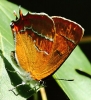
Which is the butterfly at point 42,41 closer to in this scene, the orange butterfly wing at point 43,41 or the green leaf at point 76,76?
the orange butterfly wing at point 43,41

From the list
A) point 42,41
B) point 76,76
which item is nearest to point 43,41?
point 42,41

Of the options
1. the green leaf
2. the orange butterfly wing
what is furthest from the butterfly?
the green leaf

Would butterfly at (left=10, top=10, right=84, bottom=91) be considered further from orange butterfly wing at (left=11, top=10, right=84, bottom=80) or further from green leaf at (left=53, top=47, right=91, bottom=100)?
green leaf at (left=53, top=47, right=91, bottom=100)

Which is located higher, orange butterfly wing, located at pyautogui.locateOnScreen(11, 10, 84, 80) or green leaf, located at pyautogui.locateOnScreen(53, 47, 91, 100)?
orange butterfly wing, located at pyautogui.locateOnScreen(11, 10, 84, 80)

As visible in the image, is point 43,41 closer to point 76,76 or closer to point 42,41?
point 42,41

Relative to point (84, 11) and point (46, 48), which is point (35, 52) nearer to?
point (46, 48)

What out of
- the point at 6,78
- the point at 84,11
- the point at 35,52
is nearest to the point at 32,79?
the point at 35,52

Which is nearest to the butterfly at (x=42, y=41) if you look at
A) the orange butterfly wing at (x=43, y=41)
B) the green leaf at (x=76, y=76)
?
the orange butterfly wing at (x=43, y=41)

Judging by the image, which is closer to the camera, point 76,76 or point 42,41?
→ point 42,41

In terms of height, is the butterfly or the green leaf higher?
the butterfly
